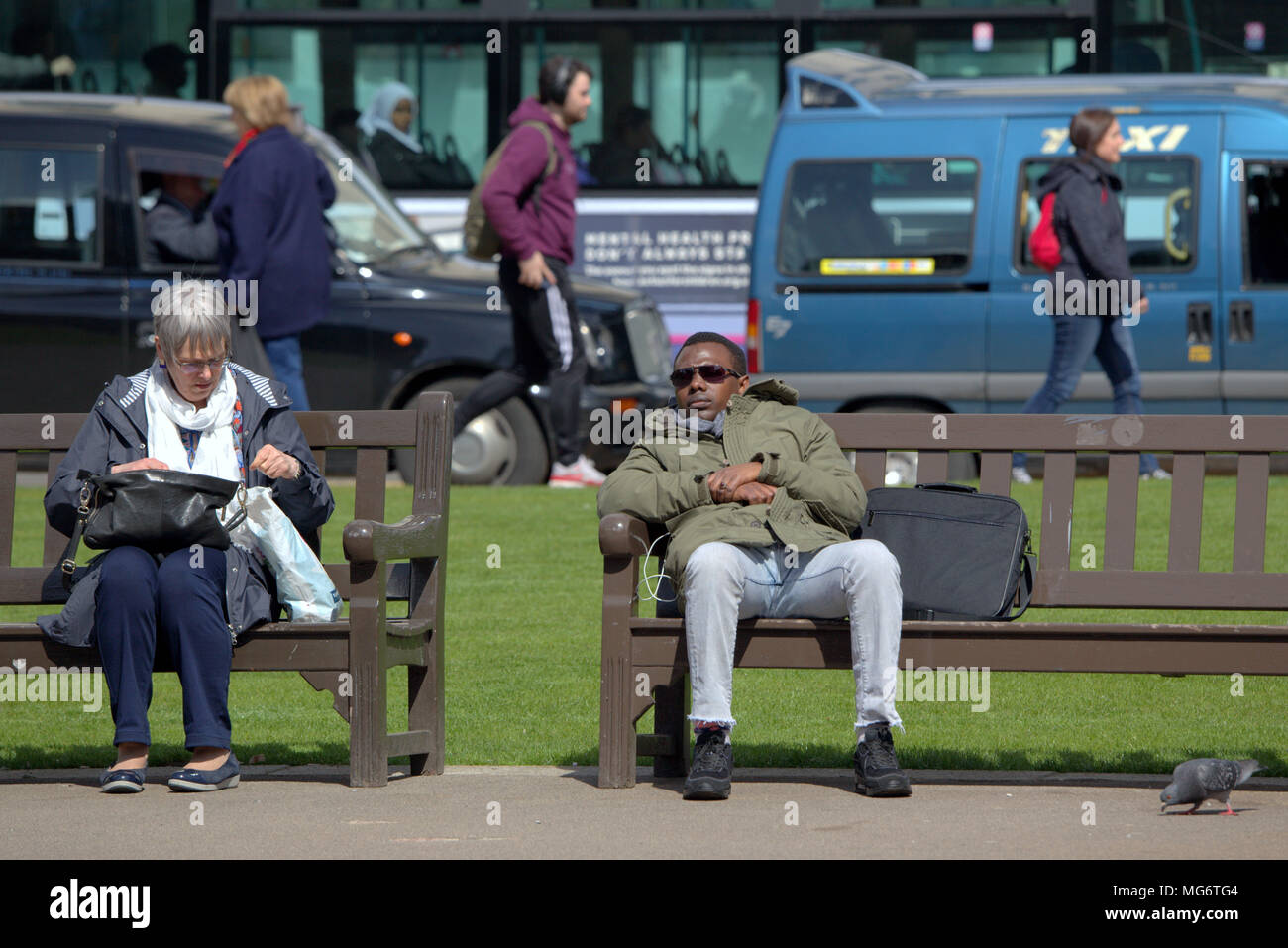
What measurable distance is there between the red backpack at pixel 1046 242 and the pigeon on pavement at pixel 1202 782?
735 cm

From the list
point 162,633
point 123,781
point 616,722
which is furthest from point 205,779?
point 616,722

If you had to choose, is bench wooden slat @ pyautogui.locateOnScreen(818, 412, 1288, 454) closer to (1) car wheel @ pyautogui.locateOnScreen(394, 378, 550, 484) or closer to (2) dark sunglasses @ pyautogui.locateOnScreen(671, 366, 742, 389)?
(2) dark sunglasses @ pyautogui.locateOnScreen(671, 366, 742, 389)

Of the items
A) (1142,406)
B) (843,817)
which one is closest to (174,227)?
(1142,406)

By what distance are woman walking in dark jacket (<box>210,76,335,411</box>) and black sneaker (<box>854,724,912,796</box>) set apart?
16.0 feet

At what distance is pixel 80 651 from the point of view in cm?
546

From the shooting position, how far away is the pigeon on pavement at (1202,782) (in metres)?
4.99

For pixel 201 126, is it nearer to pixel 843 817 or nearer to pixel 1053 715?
pixel 1053 715

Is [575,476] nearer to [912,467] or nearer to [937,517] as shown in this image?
[912,467]

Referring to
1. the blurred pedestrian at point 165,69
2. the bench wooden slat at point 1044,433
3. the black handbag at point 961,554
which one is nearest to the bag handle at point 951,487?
the black handbag at point 961,554

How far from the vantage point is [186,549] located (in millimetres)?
5465

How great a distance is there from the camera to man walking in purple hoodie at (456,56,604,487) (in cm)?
1102

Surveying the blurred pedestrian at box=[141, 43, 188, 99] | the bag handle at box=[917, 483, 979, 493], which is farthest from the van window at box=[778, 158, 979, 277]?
the bag handle at box=[917, 483, 979, 493]

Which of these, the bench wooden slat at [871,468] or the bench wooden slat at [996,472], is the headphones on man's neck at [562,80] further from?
the bench wooden slat at [996,472]

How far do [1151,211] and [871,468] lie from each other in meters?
7.69
